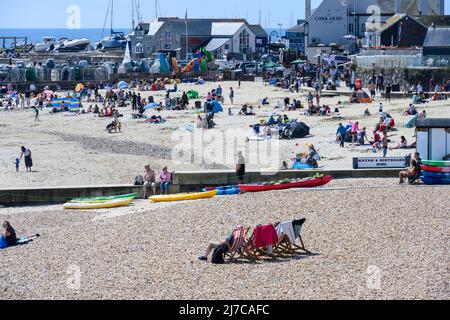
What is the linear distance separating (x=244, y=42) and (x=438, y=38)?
3519 centimetres

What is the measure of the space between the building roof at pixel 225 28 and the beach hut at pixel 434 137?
190 ft

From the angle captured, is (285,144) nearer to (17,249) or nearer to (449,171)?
(449,171)

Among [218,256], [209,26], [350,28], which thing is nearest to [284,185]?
[218,256]

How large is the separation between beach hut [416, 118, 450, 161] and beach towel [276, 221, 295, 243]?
622 cm

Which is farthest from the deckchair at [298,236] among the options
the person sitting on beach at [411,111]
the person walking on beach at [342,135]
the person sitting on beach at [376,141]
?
the person sitting on beach at [411,111]

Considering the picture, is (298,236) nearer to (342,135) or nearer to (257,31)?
(342,135)

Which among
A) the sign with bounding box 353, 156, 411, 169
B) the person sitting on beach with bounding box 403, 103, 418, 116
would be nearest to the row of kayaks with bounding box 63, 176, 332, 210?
the sign with bounding box 353, 156, 411, 169

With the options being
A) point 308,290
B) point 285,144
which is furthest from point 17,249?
point 285,144

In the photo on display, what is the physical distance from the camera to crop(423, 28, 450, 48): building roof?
44.6m

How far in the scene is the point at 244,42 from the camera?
78.9 m

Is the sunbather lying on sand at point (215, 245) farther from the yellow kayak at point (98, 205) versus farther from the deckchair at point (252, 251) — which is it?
the yellow kayak at point (98, 205)

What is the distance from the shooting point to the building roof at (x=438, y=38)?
44562 millimetres

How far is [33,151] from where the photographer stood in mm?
31750

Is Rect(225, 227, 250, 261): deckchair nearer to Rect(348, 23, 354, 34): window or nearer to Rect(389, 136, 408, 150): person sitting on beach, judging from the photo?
Rect(389, 136, 408, 150): person sitting on beach
